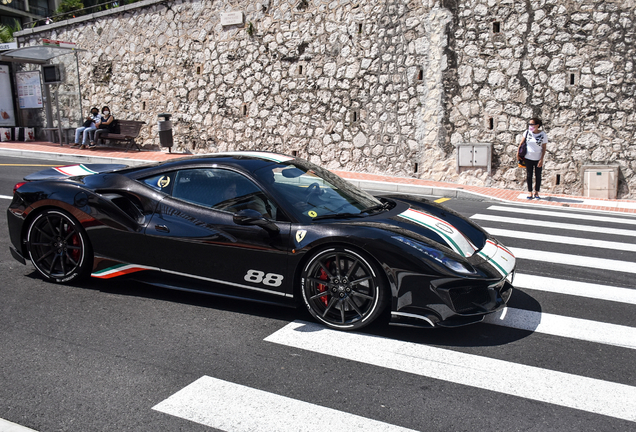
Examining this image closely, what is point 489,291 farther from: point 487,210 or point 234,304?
point 487,210

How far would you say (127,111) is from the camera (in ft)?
64.7

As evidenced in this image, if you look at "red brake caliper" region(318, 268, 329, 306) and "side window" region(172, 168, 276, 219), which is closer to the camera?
"red brake caliper" region(318, 268, 329, 306)

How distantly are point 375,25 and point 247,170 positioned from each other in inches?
446

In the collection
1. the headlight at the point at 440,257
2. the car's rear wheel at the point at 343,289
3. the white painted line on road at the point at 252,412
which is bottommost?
the white painted line on road at the point at 252,412

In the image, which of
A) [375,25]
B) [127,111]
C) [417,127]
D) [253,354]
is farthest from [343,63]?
[253,354]

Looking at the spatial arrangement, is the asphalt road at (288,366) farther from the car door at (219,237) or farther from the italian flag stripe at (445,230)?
the italian flag stripe at (445,230)

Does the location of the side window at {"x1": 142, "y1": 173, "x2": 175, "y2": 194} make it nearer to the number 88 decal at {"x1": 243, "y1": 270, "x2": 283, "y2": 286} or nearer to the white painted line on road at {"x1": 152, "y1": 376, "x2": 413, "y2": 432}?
the number 88 decal at {"x1": 243, "y1": 270, "x2": 283, "y2": 286}

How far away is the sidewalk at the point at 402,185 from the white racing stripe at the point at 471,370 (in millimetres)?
8309

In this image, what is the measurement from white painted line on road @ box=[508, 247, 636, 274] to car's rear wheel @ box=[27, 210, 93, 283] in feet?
15.6

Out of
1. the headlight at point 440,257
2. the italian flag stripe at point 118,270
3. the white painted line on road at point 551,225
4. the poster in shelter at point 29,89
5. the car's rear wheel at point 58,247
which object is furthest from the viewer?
the poster in shelter at point 29,89

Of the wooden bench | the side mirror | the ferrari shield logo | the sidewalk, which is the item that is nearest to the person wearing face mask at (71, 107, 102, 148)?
the wooden bench

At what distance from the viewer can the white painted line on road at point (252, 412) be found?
2877mm

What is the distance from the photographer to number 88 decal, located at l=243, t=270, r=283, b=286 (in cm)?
420

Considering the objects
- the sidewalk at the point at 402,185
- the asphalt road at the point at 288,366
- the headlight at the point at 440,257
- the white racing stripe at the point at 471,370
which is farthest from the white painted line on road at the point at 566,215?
the white racing stripe at the point at 471,370
